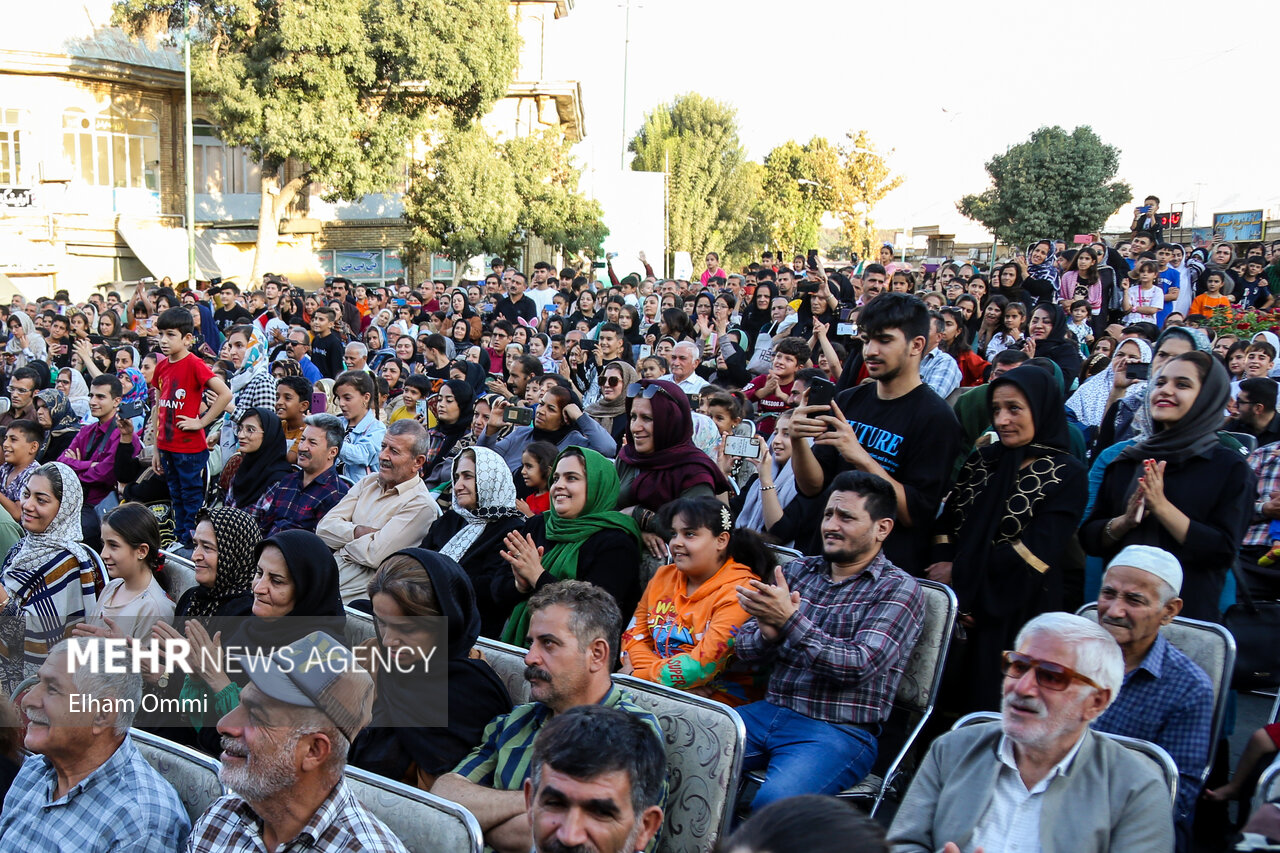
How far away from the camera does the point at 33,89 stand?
2730 centimetres

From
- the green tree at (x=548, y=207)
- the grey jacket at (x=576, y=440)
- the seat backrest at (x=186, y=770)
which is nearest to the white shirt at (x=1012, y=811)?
the seat backrest at (x=186, y=770)

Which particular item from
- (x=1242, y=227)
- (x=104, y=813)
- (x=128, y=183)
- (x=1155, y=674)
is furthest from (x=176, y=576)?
(x=128, y=183)

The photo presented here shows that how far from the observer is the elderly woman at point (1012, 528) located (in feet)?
11.3

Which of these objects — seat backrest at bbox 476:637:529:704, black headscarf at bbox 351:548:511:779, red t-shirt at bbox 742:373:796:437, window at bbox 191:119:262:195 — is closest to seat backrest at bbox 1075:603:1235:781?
seat backrest at bbox 476:637:529:704

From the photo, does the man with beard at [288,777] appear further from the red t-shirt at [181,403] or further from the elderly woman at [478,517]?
the red t-shirt at [181,403]

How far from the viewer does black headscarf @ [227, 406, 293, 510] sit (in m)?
5.76

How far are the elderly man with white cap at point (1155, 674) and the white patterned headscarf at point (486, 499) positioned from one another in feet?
8.98

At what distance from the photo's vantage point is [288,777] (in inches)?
91.5

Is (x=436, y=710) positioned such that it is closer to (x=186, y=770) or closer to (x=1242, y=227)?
(x=186, y=770)

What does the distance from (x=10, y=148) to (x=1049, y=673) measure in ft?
105

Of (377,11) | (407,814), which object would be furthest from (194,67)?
(407,814)

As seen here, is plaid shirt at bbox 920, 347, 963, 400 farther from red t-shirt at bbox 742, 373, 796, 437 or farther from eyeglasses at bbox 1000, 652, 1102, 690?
eyeglasses at bbox 1000, 652, 1102, 690

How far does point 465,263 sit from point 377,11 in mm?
6315

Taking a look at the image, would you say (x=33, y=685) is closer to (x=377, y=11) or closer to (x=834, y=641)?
(x=834, y=641)
